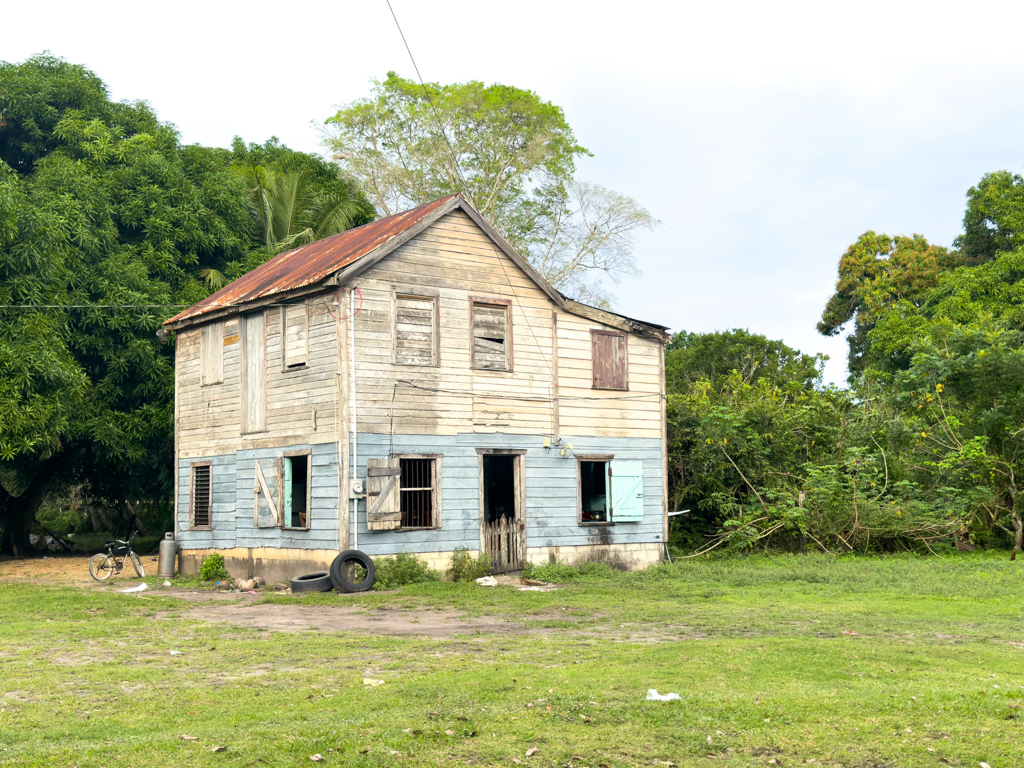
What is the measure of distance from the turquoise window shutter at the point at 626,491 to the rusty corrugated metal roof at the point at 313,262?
22.6 feet

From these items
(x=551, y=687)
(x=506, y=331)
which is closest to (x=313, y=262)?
(x=506, y=331)

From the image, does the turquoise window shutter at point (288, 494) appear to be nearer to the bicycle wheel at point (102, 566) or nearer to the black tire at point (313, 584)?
the black tire at point (313, 584)

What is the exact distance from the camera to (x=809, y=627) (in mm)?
12969

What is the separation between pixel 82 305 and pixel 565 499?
13.9m

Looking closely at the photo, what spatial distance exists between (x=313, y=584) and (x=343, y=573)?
578mm

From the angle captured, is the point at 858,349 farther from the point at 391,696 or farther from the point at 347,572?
the point at 391,696

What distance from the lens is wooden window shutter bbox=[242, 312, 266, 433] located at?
70.1ft

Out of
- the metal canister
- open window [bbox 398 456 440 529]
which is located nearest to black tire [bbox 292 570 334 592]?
open window [bbox 398 456 440 529]

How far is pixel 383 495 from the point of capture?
62.2 feet

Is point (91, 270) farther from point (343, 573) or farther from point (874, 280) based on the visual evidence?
point (874, 280)

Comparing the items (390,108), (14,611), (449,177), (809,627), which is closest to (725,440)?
(809,627)

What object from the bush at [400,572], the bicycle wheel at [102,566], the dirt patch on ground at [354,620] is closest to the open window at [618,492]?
the bush at [400,572]

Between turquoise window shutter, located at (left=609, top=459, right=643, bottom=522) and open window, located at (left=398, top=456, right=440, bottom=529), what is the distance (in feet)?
14.6

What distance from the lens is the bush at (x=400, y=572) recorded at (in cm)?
1870
